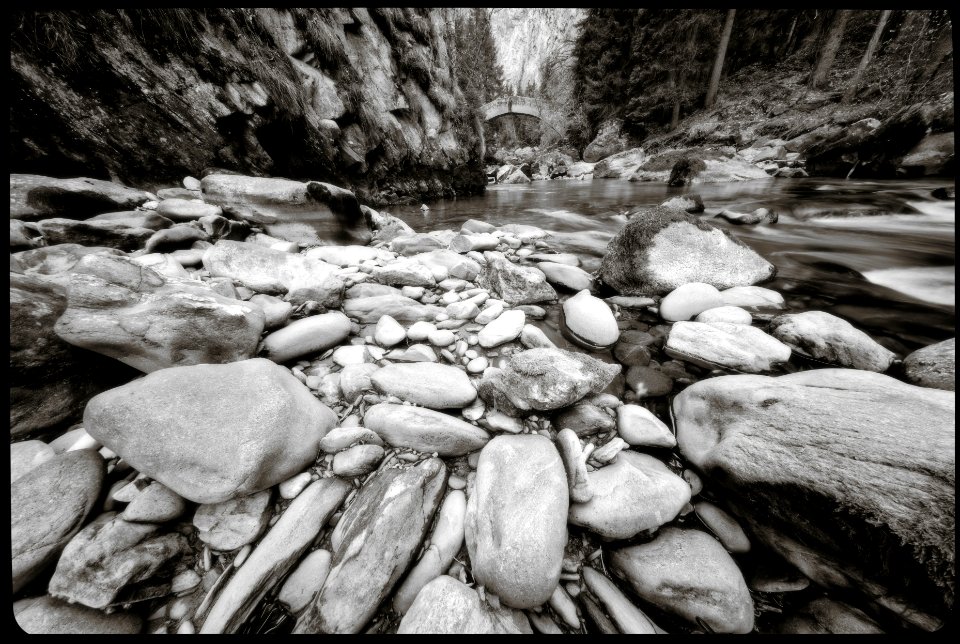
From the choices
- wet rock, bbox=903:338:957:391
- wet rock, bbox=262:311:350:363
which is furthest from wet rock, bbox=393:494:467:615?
wet rock, bbox=903:338:957:391

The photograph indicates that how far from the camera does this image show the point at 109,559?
0.88 meters

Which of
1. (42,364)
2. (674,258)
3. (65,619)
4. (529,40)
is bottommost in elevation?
(65,619)

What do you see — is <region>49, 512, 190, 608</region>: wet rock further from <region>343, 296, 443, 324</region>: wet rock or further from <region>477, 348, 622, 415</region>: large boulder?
<region>343, 296, 443, 324</region>: wet rock

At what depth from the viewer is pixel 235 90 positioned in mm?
4730

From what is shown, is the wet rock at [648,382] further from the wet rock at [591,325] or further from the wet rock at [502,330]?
the wet rock at [502,330]

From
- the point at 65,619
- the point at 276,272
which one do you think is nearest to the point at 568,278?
the point at 276,272

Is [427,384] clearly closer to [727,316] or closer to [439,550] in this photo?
[439,550]

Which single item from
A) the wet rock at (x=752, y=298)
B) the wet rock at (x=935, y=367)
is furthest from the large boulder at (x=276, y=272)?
the wet rock at (x=935, y=367)

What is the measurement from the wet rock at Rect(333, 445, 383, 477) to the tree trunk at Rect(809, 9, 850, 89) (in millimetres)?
22708

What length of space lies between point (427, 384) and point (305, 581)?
769 millimetres

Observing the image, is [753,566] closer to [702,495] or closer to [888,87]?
[702,495]

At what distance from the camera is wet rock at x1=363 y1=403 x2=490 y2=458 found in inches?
47.8

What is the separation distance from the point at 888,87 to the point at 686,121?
695 cm

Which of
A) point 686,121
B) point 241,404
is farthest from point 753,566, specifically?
point 686,121
